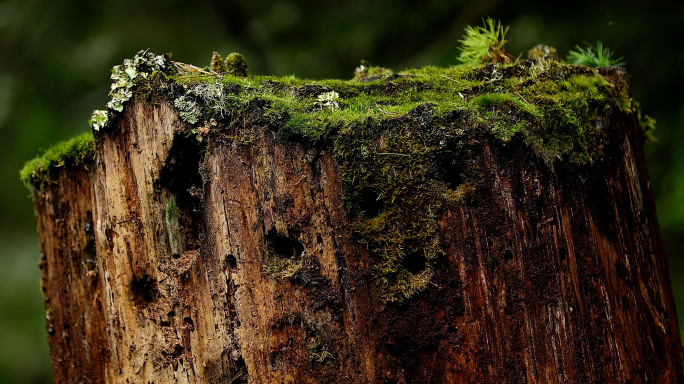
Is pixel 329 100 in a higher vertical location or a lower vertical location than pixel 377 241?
higher

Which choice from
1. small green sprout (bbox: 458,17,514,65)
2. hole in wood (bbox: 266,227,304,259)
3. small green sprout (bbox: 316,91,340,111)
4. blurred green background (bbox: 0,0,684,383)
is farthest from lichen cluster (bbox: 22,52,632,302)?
blurred green background (bbox: 0,0,684,383)

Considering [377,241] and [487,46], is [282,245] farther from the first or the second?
[487,46]

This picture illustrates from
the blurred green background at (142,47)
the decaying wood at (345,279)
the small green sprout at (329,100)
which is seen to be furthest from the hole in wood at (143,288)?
the blurred green background at (142,47)

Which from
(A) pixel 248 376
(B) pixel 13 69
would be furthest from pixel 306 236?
(B) pixel 13 69

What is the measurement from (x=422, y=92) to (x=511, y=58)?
828 mm

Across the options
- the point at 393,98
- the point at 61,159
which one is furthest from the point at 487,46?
the point at 61,159

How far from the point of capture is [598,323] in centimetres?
197

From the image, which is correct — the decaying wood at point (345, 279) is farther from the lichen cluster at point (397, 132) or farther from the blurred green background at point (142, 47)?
the blurred green background at point (142, 47)

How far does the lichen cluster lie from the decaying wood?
5 cm

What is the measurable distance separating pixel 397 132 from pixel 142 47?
3773 mm

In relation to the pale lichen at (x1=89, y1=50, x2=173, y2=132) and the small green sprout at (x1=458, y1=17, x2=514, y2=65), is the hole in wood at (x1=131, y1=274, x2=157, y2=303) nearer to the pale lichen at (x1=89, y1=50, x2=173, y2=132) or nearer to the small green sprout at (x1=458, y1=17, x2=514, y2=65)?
the pale lichen at (x1=89, y1=50, x2=173, y2=132)

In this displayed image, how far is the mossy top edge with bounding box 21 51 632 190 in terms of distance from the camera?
199 centimetres

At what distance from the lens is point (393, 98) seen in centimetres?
231

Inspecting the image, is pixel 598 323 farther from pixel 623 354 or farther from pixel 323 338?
pixel 323 338
